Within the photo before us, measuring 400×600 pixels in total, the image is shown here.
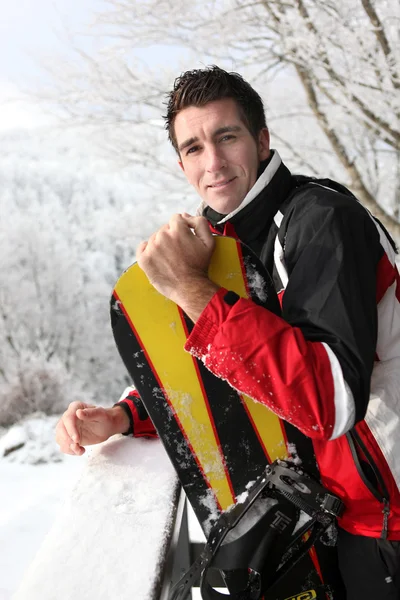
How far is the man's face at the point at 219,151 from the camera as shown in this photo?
4.31 ft

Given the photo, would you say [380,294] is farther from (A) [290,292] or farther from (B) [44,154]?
(B) [44,154]

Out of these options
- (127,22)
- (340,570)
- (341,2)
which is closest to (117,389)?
(127,22)

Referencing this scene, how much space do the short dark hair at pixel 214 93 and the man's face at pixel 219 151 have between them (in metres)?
0.02

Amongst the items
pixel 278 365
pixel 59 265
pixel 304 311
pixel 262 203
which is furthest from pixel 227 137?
pixel 59 265

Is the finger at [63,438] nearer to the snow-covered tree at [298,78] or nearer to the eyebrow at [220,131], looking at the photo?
the eyebrow at [220,131]

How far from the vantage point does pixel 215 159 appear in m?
1.31

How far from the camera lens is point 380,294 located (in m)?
1.02

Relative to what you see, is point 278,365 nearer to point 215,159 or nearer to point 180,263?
point 180,263

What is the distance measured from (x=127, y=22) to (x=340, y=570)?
5.66 m

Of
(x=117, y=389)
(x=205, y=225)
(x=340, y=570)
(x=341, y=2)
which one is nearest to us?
(x=205, y=225)

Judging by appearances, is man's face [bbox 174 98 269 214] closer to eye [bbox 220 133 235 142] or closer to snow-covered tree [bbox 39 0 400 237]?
eye [bbox 220 133 235 142]

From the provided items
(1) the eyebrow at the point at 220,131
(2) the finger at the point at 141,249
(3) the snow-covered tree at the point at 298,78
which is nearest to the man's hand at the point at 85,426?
(2) the finger at the point at 141,249

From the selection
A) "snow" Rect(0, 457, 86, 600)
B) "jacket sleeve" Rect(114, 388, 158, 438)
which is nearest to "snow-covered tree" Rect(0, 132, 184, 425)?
"snow" Rect(0, 457, 86, 600)

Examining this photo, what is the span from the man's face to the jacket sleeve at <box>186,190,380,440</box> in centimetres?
48
